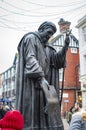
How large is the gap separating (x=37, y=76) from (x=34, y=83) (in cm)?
21

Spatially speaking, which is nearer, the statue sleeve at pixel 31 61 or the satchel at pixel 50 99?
the satchel at pixel 50 99

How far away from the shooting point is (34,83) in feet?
18.5

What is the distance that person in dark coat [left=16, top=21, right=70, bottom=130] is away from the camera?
18.1 feet

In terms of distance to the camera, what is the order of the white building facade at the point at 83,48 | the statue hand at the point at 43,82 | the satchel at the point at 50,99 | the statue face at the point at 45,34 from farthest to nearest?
the white building facade at the point at 83,48, the statue face at the point at 45,34, the statue hand at the point at 43,82, the satchel at the point at 50,99

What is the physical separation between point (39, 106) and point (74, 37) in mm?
45389

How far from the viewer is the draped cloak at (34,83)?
5512 mm

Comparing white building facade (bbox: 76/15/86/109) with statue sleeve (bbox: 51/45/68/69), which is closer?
statue sleeve (bbox: 51/45/68/69)

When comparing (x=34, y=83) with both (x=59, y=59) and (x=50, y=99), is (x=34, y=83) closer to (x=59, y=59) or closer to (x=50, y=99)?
(x=50, y=99)

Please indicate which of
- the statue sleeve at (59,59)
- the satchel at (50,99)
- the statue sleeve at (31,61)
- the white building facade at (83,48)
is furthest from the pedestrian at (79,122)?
the white building facade at (83,48)

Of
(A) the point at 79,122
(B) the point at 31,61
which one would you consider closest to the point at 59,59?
(B) the point at 31,61

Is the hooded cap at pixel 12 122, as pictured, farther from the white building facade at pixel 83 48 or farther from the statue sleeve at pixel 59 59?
the white building facade at pixel 83 48

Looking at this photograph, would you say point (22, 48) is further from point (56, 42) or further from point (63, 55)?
point (56, 42)

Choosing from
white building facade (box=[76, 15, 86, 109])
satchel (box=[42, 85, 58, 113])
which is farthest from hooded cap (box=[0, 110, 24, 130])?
white building facade (box=[76, 15, 86, 109])

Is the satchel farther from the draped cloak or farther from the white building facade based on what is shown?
the white building facade
